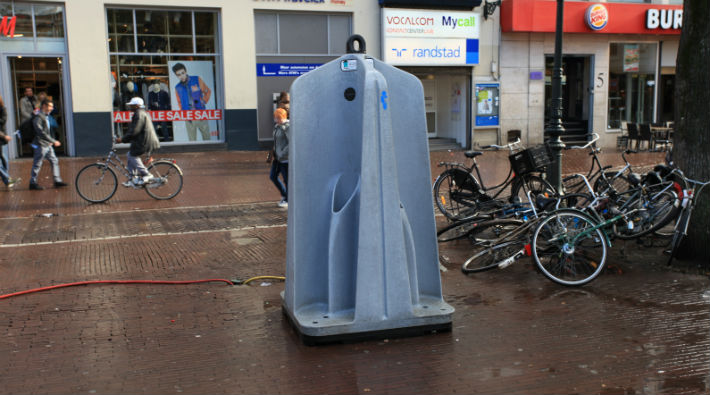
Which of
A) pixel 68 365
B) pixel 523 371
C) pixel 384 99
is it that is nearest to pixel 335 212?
pixel 384 99

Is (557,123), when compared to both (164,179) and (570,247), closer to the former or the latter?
(570,247)

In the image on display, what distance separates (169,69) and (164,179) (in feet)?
25.0

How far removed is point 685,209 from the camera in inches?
267

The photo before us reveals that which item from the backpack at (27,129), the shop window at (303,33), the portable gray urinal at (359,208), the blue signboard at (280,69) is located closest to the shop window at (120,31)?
the blue signboard at (280,69)

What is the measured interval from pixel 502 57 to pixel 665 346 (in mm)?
17463

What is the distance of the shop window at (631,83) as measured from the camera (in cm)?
2256

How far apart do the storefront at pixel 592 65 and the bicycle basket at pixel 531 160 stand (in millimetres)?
12889

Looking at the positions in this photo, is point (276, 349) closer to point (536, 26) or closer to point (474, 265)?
point (474, 265)

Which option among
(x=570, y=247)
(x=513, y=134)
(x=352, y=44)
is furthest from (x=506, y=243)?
(x=513, y=134)

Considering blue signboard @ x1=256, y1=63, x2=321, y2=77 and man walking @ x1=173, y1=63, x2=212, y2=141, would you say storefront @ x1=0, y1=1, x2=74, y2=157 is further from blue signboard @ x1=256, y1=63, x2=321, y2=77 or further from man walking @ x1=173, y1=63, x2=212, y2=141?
blue signboard @ x1=256, y1=63, x2=321, y2=77

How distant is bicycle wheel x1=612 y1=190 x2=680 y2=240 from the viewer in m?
7.21

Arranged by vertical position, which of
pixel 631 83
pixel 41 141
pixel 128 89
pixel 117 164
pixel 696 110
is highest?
pixel 631 83

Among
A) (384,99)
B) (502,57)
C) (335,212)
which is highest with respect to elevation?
(502,57)

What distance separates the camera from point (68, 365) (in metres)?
4.50
